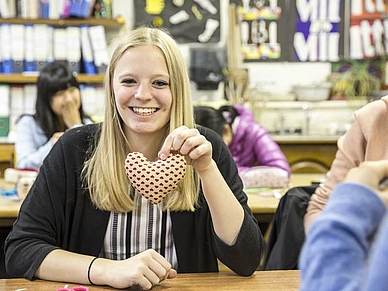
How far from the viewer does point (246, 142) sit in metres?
3.50

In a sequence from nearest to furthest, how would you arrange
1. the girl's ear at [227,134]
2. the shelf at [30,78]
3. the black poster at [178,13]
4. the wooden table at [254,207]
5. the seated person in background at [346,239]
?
the seated person in background at [346,239] < the wooden table at [254,207] < the girl's ear at [227,134] < the shelf at [30,78] < the black poster at [178,13]

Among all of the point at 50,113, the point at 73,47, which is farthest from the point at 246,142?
the point at 73,47

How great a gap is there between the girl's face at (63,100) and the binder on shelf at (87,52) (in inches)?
56.5

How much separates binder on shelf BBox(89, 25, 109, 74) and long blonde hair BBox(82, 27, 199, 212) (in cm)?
334

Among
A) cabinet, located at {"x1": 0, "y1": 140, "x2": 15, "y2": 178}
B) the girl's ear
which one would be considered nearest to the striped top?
the girl's ear

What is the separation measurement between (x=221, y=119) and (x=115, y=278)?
209 centimetres

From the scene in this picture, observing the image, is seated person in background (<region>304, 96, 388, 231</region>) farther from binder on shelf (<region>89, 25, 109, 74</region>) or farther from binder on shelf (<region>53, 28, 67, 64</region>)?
binder on shelf (<region>53, 28, 67, 64</region>)

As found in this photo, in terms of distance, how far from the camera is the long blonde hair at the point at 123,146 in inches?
64.6

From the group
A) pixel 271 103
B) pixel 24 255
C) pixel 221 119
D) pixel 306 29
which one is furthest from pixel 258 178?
pixel 306 29

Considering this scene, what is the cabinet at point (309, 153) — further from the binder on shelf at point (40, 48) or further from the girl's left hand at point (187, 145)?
the girl's left hand at point (187, 145)

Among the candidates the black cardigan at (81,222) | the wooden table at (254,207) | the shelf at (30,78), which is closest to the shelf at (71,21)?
the shelf at (30,78)

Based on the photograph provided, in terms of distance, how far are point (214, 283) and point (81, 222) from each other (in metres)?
0.43

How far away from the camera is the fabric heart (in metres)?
1.48

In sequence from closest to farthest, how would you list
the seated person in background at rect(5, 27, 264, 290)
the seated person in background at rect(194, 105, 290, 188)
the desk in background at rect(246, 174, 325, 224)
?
the seated person in background at rect(5, 27, 264, 290)
the desk in background at rect(246, 174, 325, 224)
the seated person in background at rect(194, 105, 290, 188)
